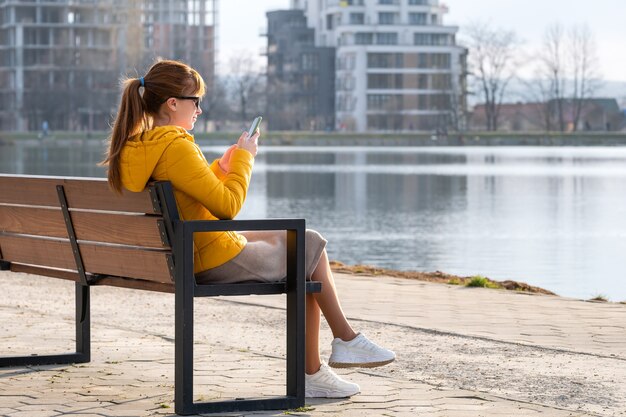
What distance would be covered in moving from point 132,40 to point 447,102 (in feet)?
112

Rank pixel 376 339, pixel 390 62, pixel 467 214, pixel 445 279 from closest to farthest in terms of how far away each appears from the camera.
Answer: pixel 376 339 < pixel 445 279 < pixel 467 214 < pixel 390 62

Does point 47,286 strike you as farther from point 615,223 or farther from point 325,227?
point 615,223

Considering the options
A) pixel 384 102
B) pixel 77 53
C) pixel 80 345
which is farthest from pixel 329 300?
pixel 384 102

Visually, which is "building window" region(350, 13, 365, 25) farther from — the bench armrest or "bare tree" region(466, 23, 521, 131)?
the bench armrest

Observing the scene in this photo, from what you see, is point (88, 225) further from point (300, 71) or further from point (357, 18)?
point (357, 18)

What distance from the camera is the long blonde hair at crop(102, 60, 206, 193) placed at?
533 cm

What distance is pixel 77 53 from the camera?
146875mm

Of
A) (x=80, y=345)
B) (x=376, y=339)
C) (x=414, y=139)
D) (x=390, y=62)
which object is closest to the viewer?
(x=80, y=345)

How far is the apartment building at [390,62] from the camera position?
153 meters

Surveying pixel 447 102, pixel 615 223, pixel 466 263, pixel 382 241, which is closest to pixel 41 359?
pixel 466 263

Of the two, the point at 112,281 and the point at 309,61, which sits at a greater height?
the point at 309,61

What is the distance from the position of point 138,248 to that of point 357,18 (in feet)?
516

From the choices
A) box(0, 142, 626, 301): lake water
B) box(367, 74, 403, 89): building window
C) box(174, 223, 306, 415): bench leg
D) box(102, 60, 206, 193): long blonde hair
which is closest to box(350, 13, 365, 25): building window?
box(367, 74, 403, 89): building window

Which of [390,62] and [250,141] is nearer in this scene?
[250,141]
